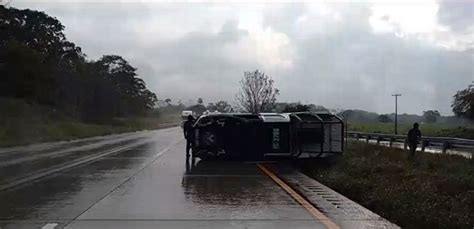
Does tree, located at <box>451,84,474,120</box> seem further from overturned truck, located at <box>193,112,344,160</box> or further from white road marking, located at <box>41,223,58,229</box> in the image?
white road marking, located at <box>41,223,58,229</box>

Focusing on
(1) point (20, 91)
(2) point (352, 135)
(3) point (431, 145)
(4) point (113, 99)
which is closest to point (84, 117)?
(4) point (113, 99)

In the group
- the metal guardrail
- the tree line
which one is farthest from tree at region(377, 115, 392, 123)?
the metal guardrail

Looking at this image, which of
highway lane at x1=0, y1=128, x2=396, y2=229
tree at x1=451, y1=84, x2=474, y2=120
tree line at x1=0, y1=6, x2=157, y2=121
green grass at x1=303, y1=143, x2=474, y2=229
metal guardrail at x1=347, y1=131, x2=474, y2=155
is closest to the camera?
highway lane at x1=0, y1=128, x2=396, y2=229

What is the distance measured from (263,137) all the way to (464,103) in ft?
154

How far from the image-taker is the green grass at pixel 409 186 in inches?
432

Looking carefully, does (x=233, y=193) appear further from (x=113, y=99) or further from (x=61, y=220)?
(x=113, y=99)

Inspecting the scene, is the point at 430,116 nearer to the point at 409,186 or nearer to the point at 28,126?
the point at 28,126

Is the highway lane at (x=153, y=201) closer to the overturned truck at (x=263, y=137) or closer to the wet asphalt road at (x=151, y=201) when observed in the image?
the wet asphalt road at (x=151, y=201)

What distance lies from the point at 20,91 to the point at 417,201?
51.5 m

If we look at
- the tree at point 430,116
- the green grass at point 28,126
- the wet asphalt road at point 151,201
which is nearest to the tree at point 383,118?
the tree at point 430,116

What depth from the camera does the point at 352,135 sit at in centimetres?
4612

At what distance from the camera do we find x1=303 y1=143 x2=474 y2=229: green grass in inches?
432

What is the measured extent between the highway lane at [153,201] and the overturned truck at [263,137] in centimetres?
394

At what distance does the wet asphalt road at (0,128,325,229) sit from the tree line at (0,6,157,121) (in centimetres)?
3813
